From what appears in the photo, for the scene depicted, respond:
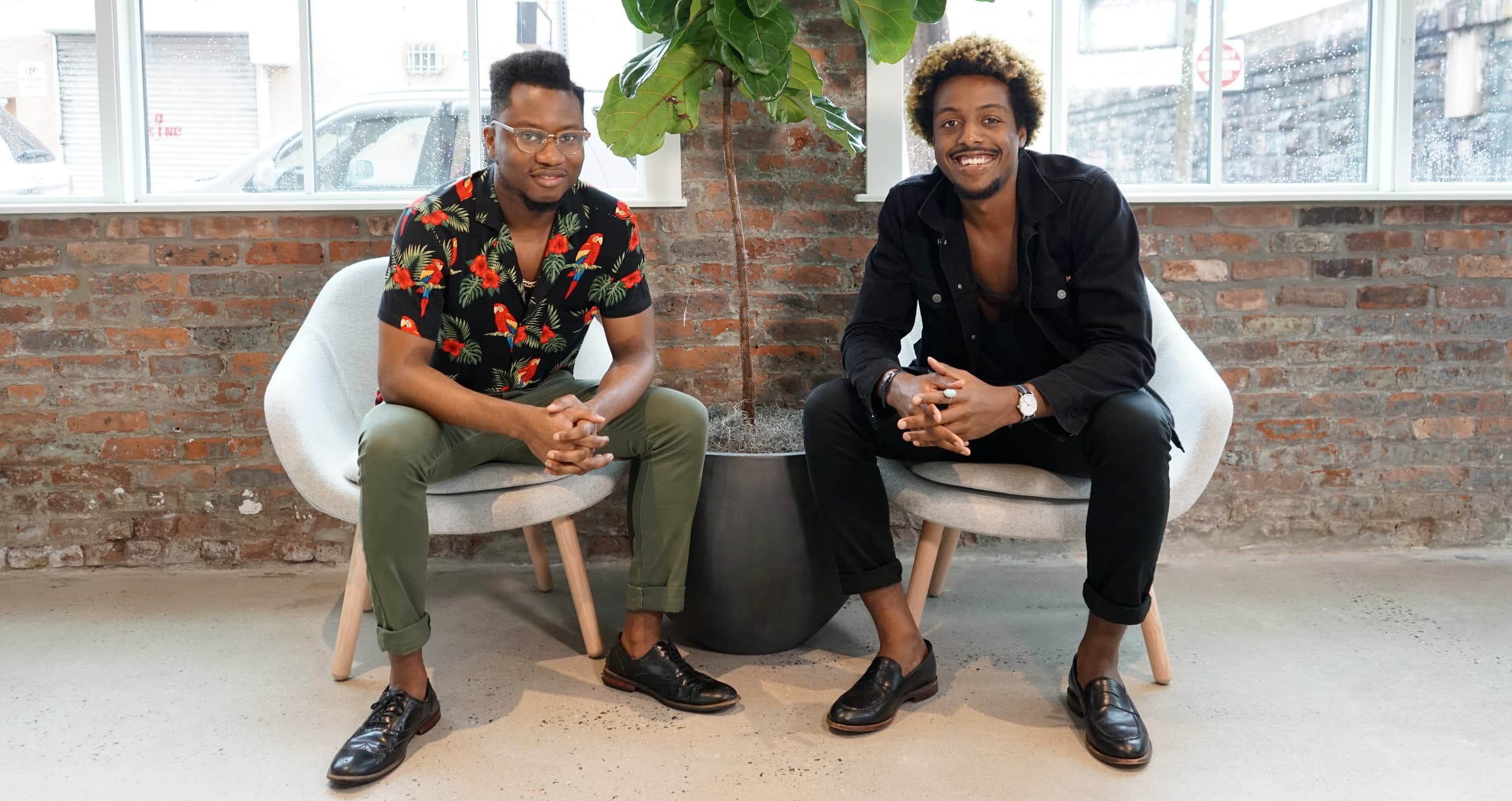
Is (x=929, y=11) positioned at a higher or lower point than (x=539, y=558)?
higher

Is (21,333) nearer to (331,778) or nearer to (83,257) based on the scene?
(83,257)

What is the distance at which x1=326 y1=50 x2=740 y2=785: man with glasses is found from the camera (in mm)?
1931

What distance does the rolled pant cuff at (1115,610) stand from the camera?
1913mm

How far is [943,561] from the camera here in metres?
2.58

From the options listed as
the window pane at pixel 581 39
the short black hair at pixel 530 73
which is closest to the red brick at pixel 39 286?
the window pane at pixel 581 39

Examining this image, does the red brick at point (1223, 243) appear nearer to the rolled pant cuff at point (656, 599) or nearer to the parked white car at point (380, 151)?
the parked white car at point (380, 151)

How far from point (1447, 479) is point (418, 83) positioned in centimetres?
289

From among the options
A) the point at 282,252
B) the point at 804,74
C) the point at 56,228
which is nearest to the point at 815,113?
the point at 804,74

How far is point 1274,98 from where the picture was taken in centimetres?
293

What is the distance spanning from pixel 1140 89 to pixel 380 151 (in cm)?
197

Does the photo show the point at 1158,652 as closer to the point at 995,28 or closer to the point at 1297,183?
the point at 1297,183

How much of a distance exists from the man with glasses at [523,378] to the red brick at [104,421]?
1168mm

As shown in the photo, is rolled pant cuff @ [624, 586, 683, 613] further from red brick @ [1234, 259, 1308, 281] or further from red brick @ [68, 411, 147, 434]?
red brick @ [1234, 259, 1308, 281]

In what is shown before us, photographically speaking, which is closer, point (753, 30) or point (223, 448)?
point (753, 30)
